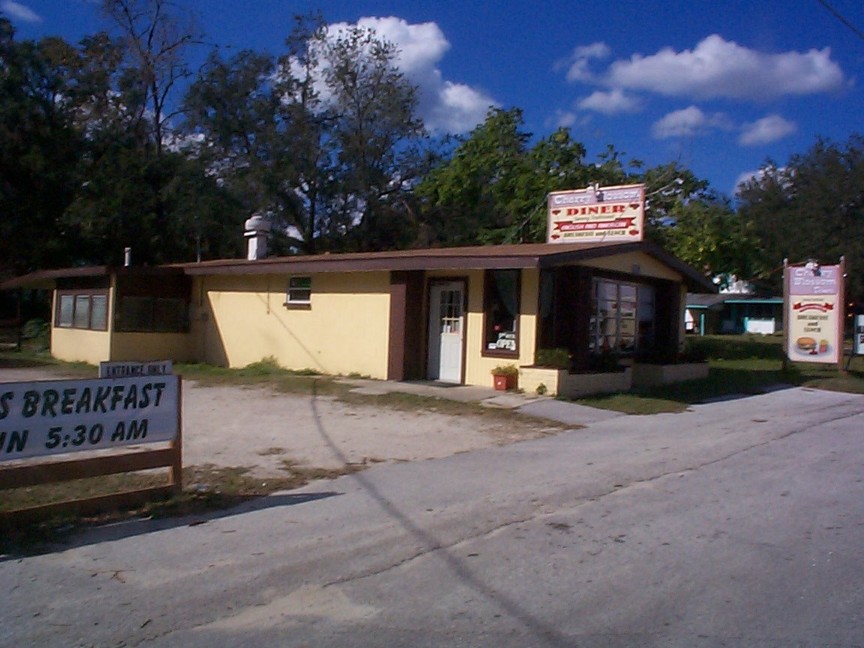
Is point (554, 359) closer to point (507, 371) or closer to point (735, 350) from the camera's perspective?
point (507, 371)

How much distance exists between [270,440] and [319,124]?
97.6ft

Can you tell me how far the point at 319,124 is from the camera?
39312mm

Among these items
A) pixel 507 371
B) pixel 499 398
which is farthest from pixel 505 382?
pixel 499 398

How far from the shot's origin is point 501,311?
1794 centimetres

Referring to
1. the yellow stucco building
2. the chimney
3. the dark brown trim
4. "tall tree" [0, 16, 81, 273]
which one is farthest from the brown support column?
"tall tree" [0, 16, 81, 273]

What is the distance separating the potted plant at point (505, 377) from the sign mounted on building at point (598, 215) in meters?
5.11

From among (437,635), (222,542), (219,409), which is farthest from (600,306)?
(437,635)

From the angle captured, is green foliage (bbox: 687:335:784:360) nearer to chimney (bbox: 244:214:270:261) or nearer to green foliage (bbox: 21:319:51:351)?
chimney (bbox: 244:214:270:261)

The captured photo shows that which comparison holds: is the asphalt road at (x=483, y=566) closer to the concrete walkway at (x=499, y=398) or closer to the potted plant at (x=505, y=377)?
the concrete walkway at (x=499, y=398)

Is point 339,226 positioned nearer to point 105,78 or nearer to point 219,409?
point 105,78

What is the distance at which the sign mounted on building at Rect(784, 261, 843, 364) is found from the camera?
22159 mm

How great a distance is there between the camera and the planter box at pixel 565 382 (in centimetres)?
1628

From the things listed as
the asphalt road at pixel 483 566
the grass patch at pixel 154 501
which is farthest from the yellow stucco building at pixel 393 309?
the grass patch at pixel 154 501

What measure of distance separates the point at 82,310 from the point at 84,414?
17.5m
